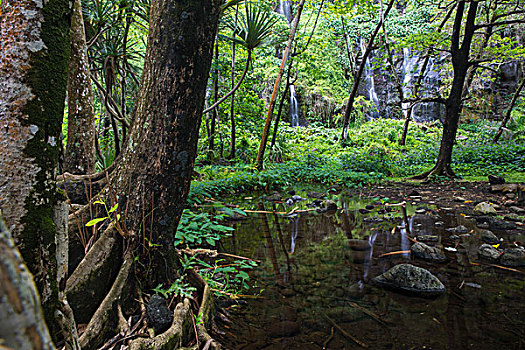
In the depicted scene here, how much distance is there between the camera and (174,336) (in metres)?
1.60

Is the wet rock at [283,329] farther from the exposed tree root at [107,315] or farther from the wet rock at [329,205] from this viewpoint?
the wet rock at [329,205]

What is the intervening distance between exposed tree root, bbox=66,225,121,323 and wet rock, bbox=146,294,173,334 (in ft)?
0.92

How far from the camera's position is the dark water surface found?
2.04m

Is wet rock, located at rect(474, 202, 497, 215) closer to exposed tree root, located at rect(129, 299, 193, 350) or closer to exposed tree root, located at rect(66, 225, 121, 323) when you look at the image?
exposed tree root, located at rect(129, 299, 193, 350)

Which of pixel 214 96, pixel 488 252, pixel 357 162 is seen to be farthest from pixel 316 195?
pixel 214 96

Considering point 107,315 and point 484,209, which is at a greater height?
point 107,315

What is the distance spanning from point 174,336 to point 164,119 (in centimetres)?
124

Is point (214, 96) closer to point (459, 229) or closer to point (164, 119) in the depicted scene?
point (459, 229)

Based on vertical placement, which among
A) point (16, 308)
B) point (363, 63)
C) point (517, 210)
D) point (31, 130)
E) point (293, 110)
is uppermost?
point (363, 63)

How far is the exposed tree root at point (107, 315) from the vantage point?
1.49 meters

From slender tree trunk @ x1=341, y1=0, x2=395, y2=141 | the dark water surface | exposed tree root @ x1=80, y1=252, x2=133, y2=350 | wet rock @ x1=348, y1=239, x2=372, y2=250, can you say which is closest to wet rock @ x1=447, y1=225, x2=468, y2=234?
the dark water surface

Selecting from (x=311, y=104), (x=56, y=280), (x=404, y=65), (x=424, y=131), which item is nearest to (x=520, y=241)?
(x=56, y=280)

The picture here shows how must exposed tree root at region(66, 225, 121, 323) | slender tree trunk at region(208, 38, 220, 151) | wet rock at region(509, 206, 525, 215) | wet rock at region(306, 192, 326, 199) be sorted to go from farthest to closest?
slender tree trunk at region(208, 38, 220, 151), wet rock at region(306, 192, 326, 199), wet rock at region(509, 206, 525, 215), exposed tree root at region(66, 225, 121, 323)

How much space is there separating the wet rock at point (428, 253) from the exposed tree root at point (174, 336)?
2.75 metres
